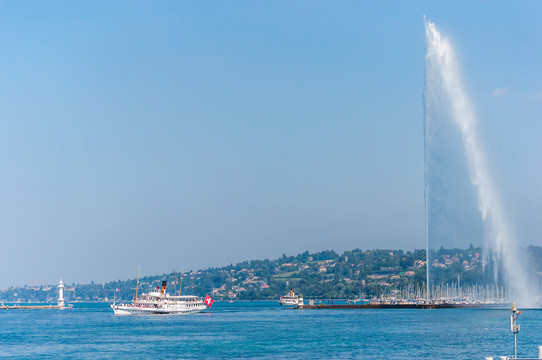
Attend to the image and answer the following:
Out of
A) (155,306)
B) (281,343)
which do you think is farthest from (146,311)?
(281,343)

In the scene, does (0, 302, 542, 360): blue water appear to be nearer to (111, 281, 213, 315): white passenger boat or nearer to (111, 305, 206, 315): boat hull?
(111, 305, 206, 315): boat hull

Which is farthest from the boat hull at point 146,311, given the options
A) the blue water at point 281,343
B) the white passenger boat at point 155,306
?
the blue water at point 281,343

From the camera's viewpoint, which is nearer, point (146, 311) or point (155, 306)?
point (155, 306)

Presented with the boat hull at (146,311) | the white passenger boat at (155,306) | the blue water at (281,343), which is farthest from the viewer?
the white passenger boat at (155,306)

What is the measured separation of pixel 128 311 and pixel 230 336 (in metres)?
74.2

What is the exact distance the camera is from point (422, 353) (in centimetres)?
6781

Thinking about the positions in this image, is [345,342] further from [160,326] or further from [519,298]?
Result: [519,298]

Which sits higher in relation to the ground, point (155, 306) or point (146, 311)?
point (155, 306)

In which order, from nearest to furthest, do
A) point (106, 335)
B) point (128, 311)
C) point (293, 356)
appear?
point (293, 356), point (106, 335), point (128, 311)

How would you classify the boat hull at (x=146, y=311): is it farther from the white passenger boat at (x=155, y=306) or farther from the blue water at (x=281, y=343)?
the blue water at (x=281, y=343)

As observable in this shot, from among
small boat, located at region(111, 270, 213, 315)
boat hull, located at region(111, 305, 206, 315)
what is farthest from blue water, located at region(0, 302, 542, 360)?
small boat, located at region(111, 270, 213, 315)

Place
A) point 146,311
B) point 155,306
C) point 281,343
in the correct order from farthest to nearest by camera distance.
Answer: point 146,311, point 155,306, point 281,343

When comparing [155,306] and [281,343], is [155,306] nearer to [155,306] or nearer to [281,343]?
[155,306]

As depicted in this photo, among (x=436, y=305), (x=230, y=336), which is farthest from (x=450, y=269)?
(x=230, y=336)
